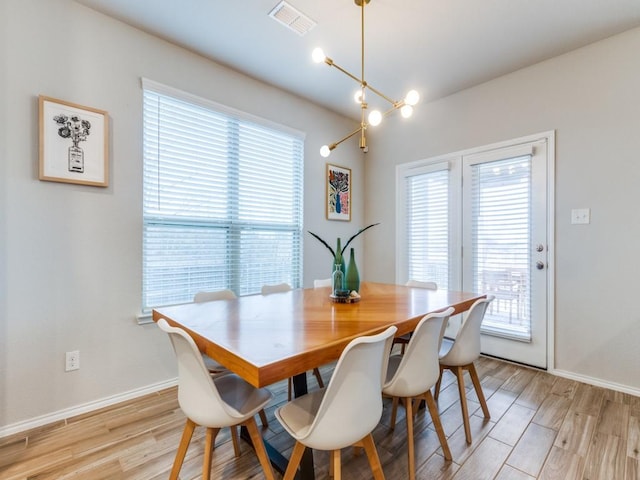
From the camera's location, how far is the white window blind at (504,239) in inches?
112

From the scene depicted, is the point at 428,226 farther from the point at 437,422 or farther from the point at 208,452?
the point at 208,452

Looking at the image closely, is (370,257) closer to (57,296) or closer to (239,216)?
(239,216)

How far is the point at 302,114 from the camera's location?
346 cm

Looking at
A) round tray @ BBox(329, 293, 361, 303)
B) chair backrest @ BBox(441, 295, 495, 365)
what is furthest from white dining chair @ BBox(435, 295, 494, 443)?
round tray @ BBox(329, 293, 361, 303)

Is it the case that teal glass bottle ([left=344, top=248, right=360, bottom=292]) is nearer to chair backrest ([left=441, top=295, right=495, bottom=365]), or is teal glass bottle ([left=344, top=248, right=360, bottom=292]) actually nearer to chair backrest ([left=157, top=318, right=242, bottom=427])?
chair backrest ([left=441, top=295, right=495, bottom=365])

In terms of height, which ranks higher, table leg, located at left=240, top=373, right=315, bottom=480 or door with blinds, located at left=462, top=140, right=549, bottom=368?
door with blinds, located at left=462, top=140, right=549, bottom=368

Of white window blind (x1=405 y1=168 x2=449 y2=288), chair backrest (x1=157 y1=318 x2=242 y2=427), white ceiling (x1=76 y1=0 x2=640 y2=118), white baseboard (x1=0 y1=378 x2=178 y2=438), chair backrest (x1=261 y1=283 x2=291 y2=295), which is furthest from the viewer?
white window blind (x1=405 y1=168 x2=449 y2=288)

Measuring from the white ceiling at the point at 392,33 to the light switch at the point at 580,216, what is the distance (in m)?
1.35

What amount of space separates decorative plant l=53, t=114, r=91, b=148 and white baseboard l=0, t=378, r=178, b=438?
1744mm

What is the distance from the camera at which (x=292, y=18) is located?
220cm

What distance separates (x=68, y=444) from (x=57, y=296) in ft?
2.88

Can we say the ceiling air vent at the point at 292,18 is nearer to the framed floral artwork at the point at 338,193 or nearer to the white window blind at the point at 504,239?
the framed floral artwork at the point at 338,193

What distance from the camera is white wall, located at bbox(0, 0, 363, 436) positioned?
1.86 m

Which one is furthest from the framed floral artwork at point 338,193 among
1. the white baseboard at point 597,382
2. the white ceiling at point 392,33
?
the white baseboard at point 597,382
